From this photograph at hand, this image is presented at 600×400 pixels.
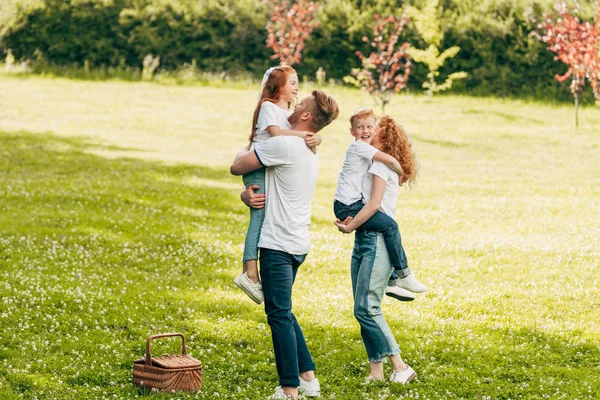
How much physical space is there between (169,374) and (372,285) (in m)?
1.86

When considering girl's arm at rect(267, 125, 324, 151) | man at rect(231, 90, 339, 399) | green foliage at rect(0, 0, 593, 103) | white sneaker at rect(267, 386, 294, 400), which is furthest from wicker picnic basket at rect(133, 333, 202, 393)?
green foliage at rect(0, 0, 593, 103)

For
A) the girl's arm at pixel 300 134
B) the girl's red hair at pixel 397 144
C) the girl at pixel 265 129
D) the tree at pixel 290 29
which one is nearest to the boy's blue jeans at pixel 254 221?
the girl at pixel 265 129

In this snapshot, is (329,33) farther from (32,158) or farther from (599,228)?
(599,228)

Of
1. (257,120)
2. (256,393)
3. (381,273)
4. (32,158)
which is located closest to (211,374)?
(256,393)

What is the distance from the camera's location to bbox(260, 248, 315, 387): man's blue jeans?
270 inches

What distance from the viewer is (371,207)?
7375 millimetres

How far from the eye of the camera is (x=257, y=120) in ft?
22.9

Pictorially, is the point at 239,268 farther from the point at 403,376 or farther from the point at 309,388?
the point at 309,388

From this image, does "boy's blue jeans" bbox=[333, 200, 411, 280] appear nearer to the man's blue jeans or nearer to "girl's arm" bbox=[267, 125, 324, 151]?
the man's blue jeans

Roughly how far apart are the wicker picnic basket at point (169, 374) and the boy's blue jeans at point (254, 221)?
3.84 ft

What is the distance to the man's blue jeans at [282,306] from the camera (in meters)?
6.86

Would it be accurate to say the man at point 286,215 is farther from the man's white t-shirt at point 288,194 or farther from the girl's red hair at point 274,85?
the girl's red hair at point 274,85

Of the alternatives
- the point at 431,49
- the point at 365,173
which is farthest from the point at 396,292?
the point at 431,49

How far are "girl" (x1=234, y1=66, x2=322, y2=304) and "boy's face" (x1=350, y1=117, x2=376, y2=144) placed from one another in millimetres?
737
